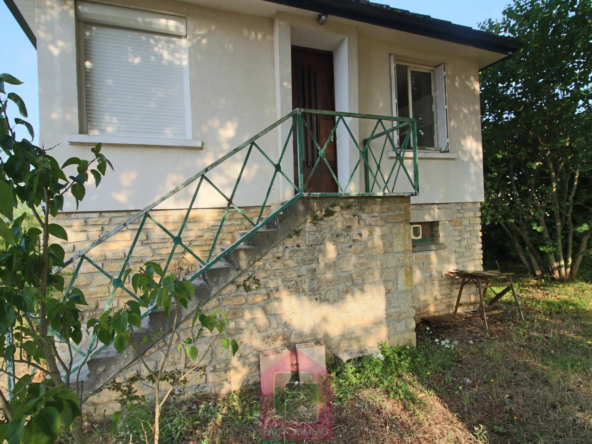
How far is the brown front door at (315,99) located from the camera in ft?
16.0

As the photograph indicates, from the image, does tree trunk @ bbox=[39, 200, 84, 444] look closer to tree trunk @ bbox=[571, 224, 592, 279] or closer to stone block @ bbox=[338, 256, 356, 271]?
stone block @ bbox=[338, 256, 356, 271]

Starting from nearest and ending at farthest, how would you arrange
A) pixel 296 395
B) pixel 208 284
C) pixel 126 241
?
pixel 208 284 → pixel 296 395 → pixel 126 241

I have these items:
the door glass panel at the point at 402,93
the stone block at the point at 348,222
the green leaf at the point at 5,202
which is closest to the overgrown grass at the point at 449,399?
the stone block at the point at 348,222

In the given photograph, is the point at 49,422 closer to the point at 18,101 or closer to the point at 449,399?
the point at 18,101

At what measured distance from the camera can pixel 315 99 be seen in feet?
16.3

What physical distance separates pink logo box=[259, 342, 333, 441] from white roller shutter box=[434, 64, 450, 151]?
3.95 metres

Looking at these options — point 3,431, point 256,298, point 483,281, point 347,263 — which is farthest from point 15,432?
point 483,281

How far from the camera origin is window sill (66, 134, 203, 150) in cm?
357

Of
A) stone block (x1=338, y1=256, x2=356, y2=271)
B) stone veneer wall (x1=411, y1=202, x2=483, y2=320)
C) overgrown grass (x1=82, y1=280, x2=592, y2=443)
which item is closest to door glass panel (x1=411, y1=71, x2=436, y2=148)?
stone veneer wall (x1=411, y1=202, x2=483, y2=320)

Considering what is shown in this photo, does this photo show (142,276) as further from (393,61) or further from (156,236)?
(393,61)

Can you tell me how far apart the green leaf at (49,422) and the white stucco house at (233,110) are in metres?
2.07

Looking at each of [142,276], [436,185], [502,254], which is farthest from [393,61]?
[502,254]

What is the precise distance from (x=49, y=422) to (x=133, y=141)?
337 cm

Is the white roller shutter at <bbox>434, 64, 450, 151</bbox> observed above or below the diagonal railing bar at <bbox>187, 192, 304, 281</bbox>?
above
